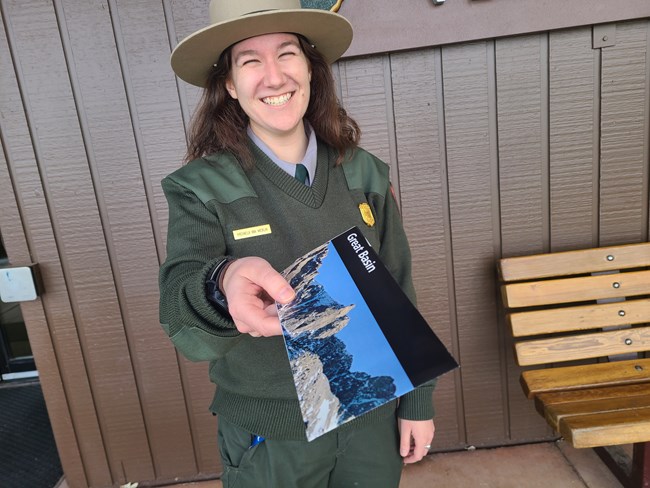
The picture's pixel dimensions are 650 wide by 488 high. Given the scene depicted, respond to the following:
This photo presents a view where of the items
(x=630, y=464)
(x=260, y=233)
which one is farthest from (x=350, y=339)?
(x=630, y=464)

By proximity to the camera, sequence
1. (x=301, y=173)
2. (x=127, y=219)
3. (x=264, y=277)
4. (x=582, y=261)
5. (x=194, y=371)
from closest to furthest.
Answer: (x=264, y=277) < (x=301, y=173) < (x=582, y=261) < (x=127, y=219) < (x=194, y=371)

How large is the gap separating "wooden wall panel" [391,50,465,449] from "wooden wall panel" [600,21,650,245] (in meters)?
0.66

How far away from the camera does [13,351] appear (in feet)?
10.8

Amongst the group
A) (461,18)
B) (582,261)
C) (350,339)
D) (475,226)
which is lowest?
(582,261)

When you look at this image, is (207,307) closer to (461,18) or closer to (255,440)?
(255,440)

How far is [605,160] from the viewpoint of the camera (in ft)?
6.31

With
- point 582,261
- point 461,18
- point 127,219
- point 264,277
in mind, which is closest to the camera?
point 264,277

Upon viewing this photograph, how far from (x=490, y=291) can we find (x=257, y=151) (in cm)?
139

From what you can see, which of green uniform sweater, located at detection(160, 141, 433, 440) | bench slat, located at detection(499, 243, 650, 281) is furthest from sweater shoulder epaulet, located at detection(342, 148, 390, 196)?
bench slat, located at detection(499, 243, 650, 281)

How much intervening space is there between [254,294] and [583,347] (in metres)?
1.67

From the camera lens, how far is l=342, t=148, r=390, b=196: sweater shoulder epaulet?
118 centimetres

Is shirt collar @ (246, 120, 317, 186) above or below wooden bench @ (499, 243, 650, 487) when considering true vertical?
above

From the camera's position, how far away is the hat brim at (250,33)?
994mm

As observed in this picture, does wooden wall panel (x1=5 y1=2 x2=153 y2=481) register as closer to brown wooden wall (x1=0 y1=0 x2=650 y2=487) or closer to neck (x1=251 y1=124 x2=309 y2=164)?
brown wooden wall (x1=0 y1=0 x2=650 y2=487)
